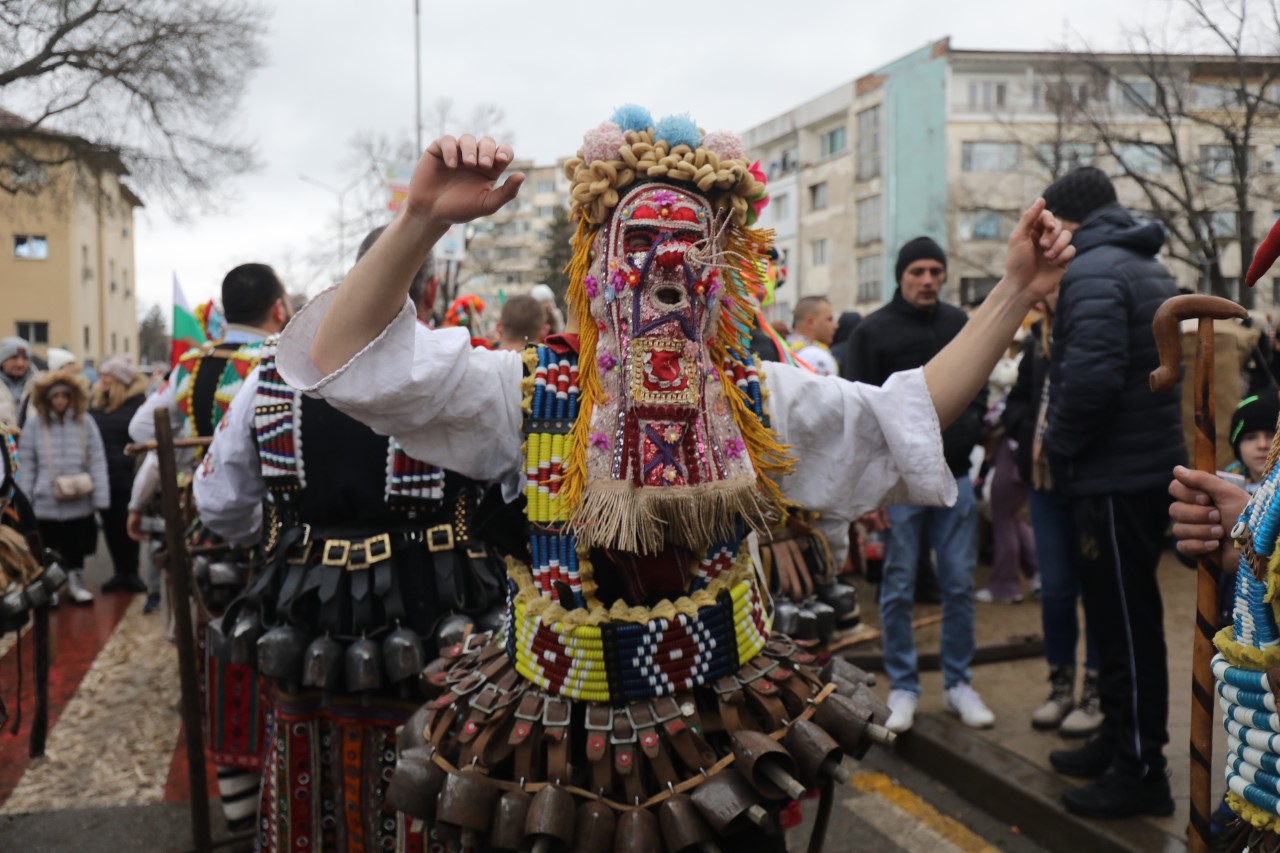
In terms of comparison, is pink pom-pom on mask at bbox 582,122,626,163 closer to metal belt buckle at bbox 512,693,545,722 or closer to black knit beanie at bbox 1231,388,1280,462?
metal belt buckle at bbox 512,693,545,722

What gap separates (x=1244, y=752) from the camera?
1.92 m

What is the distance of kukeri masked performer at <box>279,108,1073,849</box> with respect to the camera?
2133 millimetres

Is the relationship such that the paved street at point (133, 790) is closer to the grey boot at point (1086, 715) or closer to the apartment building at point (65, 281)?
the grey boot at point (1086, 715)

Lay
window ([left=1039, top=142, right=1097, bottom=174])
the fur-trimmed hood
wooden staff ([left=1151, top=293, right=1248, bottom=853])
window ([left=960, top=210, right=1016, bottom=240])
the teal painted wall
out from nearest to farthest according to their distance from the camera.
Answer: wooden staff ([left=1151, top=293, right=1248, bottom=853]) → the fur-trimmed hood → window ([left=1039, top=142, right=1097, bottom=174]) → window ([left=960, top=210, right=1016, bottom=240]) → the teal painted wall

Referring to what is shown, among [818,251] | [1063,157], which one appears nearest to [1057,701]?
[1063,157]

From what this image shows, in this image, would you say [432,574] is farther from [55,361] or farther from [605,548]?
[55,361]

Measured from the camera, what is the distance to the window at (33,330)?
38.8m

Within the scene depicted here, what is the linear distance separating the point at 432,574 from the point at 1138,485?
2.52 meters

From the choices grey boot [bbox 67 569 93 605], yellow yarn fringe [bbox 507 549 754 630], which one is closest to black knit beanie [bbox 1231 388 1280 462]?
yellow yarn fringe [bbox 507 549 754 630]

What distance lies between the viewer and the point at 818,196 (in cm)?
4456

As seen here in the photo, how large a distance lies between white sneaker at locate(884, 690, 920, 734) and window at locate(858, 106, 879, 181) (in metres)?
37.4

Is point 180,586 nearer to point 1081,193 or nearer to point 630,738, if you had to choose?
point 630,738

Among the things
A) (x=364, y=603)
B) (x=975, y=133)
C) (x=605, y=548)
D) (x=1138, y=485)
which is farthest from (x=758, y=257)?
(x=975, y=133)

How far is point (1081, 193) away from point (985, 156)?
3689cm
